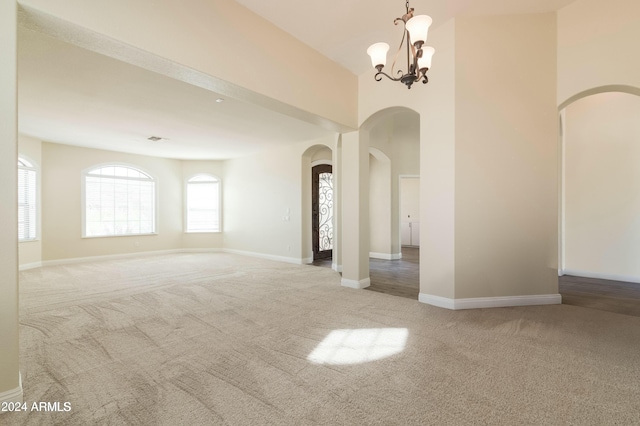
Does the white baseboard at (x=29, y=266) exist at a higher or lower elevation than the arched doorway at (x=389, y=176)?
lower

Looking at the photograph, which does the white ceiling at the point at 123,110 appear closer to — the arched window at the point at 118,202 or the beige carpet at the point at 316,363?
the arched window at the point at 118,202

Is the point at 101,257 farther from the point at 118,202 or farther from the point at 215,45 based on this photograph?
the point at 215,45

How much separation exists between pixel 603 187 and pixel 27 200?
1156 centimetres

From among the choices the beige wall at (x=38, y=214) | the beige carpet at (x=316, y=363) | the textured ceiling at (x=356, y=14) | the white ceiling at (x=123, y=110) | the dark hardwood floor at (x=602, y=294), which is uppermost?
the textured ceiling at (x=356, y=14)

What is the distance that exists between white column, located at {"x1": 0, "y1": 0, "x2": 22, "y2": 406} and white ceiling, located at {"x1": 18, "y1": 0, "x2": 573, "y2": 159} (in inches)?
57.1

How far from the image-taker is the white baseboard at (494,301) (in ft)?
12.7

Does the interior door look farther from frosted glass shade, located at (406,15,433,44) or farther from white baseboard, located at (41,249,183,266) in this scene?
frosted glass shade, located at (406,15,433,44)

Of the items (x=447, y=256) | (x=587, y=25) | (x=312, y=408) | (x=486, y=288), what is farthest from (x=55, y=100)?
(x=587, y=25)

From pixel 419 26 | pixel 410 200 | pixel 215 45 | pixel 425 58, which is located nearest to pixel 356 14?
pixel 425 58

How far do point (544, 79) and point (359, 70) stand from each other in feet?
8.06

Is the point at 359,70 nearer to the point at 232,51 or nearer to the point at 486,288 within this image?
the point at 232,51

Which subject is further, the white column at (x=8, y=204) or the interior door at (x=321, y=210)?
the interior door at (x=321, y=210)

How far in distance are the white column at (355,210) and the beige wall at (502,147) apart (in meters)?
1.52

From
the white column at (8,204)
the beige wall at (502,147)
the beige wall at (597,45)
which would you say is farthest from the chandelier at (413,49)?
the white column at (8,204)
